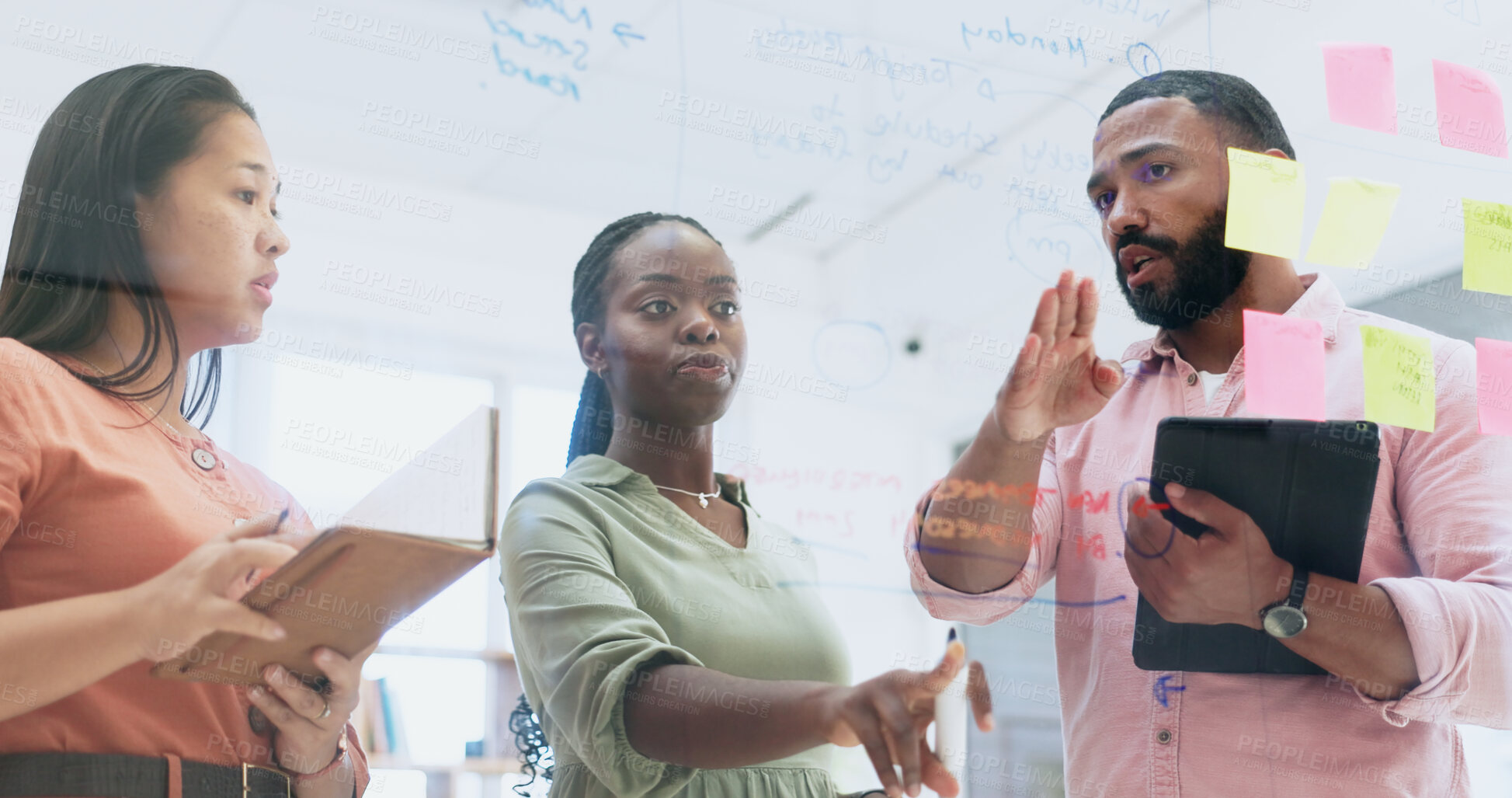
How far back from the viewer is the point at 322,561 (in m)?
0.73

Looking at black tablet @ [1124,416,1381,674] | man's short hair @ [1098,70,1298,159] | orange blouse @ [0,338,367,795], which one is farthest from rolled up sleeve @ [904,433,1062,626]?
orange blouse @ [0,338,367,795]

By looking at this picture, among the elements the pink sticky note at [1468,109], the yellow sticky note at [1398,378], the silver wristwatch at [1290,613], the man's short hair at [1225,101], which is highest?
the pink sticky note at [1468,109]

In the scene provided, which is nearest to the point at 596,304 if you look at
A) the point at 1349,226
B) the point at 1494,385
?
the point at 1349,226

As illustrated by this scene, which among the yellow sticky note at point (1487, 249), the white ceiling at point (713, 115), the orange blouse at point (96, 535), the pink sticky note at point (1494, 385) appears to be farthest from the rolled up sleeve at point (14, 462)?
the yellow sticky note at point (1487, 249)

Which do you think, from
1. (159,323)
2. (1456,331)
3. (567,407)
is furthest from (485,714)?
(1456,331)

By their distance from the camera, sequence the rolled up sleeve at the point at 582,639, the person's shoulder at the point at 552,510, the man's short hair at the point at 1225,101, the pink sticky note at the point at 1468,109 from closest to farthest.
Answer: the rolled up sleeve at the point at 582,639 < the person's shoulder at the point at 552,510 < the man's short hair at the point at 1225,101 < the pink sticky note at the point at 1468,109

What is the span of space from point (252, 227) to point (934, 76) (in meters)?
0.74

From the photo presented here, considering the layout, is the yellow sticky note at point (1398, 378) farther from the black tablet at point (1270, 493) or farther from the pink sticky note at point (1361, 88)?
the pink sticky note at point (1361, 88)

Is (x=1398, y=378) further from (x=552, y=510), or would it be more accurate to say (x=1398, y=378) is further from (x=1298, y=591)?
(x=552, y=510)

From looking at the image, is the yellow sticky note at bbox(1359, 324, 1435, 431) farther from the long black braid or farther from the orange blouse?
the orange blouse

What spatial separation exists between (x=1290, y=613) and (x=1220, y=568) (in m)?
0.06

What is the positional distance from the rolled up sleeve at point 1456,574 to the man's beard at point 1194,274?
21cm

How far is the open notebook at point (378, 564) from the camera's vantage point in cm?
73

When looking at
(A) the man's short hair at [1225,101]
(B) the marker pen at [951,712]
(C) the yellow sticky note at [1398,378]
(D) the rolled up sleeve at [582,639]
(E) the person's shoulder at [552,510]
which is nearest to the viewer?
(B) the marker pen at [951,712]
